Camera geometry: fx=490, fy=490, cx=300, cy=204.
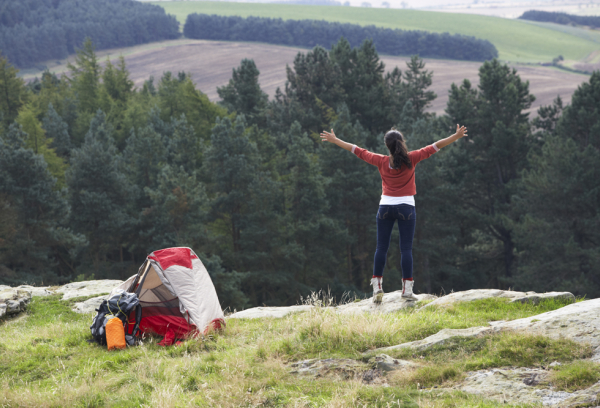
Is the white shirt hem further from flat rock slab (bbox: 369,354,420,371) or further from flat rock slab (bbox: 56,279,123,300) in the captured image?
flat rock slab (bbox: 56,279,123,300)

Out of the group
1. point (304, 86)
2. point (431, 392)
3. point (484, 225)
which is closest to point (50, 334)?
point (431, 392)

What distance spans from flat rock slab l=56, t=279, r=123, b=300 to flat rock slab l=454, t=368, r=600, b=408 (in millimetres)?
8367

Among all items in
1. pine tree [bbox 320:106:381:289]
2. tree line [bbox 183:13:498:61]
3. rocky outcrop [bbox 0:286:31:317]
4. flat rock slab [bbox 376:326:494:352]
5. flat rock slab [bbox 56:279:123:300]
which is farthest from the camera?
tree line [bbox 183:13:498:61]

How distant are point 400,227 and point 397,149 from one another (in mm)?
1123

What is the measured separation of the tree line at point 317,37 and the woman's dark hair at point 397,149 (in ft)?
375

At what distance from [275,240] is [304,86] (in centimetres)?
1729

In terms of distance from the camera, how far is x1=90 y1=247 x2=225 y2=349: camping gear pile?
6.80m

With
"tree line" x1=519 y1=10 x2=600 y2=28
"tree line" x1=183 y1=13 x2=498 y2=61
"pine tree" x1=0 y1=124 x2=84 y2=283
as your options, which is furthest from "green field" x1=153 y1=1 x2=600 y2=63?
"pine tree" x1=0 y1=124 x2=84 y2=283

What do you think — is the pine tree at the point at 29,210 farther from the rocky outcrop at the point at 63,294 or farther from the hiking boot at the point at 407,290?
the hiking boot at the point at 407,290

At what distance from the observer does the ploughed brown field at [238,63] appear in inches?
3204

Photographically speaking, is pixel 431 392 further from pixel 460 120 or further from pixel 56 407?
pixel 460 120

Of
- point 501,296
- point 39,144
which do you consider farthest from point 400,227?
point 39,144

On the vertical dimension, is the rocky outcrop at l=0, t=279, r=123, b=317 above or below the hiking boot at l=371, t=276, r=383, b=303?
below

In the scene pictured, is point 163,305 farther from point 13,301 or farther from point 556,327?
point 556,327
